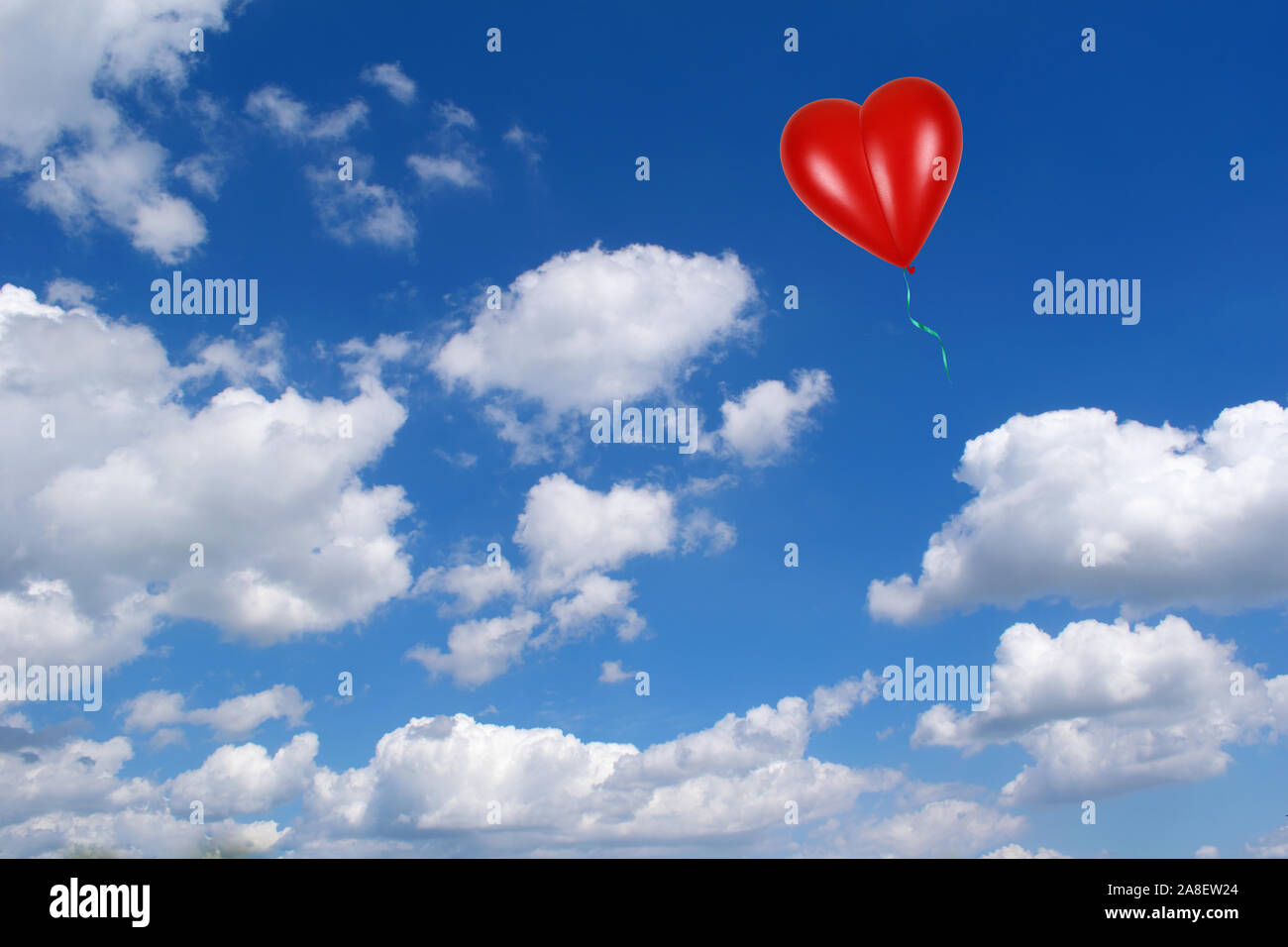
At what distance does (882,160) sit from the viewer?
18516 millimetres

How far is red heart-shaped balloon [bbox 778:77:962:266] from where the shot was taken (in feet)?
60.5

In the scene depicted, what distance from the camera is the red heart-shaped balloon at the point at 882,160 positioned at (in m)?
18.4

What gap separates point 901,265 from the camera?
19219 millimetres
